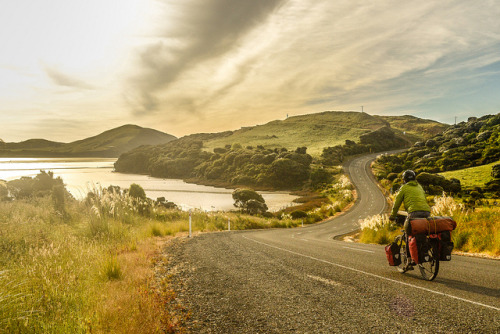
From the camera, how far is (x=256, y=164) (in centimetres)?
12775

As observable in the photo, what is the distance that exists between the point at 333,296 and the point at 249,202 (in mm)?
50894

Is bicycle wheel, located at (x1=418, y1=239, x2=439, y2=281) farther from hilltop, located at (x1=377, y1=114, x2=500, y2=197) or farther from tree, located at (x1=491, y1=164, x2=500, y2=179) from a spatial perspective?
tree, located at (x1=491, y1=164, x2=500, y2=179)

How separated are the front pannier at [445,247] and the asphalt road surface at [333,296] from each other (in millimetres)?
519

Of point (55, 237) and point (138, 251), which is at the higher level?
point (55, 237)

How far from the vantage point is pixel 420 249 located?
6422mm

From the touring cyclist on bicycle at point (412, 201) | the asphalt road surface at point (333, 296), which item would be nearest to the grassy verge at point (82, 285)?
the asphalt road surface at point (333, 296)

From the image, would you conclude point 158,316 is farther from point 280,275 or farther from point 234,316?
point 280,275

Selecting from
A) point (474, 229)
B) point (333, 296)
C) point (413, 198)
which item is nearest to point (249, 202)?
point (474, 229)

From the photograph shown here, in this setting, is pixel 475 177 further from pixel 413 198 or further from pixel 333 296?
pixel 333 296

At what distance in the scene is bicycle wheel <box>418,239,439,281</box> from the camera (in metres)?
6.30

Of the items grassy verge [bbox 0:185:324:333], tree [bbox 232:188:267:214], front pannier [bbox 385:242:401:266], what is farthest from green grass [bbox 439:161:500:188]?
grassy verge [bbox 0:185:324:333]

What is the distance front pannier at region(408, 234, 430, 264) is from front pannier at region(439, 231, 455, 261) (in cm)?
27

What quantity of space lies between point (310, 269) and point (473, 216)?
32.2 ft

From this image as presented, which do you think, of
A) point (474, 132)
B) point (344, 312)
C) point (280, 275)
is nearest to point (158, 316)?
point (344, 312)
